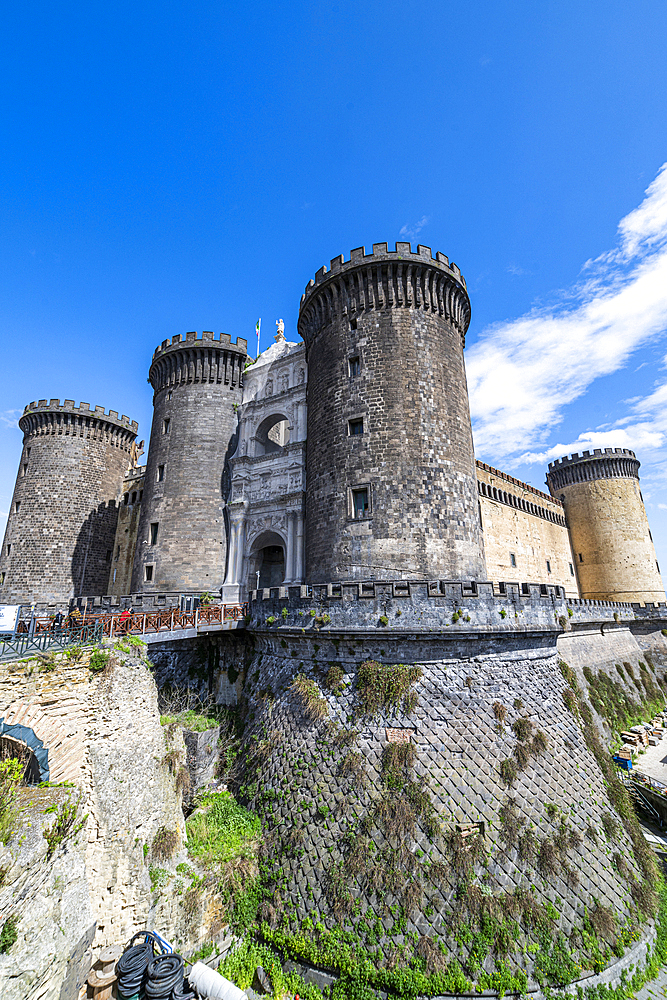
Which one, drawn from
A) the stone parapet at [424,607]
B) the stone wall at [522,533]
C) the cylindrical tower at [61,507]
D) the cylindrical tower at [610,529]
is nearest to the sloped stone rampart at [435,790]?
the stone parapet at [424,607]

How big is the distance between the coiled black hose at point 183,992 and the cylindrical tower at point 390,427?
10333mm

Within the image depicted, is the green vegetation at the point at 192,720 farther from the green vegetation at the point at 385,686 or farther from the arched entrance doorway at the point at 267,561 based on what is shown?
the arched entrance doorway at the point at 267,561

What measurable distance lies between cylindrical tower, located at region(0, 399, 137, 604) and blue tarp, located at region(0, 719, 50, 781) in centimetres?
2177

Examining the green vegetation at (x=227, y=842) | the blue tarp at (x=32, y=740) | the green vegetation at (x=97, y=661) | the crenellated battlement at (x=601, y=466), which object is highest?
the crenellated battlement at (x=601, y=466)

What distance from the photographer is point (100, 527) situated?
2966 centimetres

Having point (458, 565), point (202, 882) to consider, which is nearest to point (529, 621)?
point (458, 565)

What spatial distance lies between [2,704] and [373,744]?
25.1 ft

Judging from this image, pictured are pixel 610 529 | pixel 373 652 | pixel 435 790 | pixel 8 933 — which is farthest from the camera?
pixel 610 529

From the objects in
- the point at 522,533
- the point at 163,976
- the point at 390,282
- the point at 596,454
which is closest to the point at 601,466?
the point at 596,454

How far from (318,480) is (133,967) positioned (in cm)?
1388

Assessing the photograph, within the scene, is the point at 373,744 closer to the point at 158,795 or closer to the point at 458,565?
the point at 158,795

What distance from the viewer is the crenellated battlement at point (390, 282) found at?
18.0m

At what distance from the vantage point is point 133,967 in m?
7.84

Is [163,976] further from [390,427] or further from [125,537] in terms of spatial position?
[125,537]
